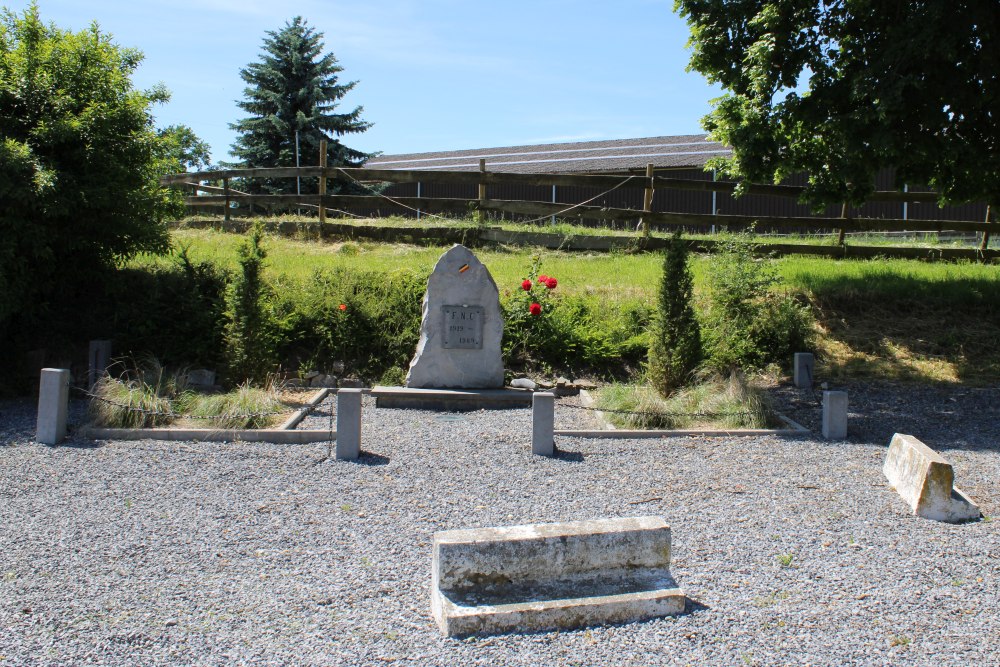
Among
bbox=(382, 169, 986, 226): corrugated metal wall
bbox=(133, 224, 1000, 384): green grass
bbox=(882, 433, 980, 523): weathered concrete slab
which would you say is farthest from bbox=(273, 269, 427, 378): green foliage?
bbox=(382, 169, 986, 226): corrugated metal wall

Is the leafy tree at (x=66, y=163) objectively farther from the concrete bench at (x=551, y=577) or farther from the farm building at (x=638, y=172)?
the farm building at (x=638, y=172)

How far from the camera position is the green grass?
1112 cm

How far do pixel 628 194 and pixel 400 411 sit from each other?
55.4 feet

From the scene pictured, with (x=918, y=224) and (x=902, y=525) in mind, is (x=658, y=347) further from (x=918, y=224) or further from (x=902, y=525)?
(x=918, y=224)

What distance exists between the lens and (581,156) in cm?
2812

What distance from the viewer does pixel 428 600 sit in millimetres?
4109

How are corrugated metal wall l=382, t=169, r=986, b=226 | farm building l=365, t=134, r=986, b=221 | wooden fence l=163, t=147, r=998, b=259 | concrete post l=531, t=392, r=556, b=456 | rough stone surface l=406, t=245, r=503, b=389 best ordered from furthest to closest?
farm building l=365, t=134, r=986, b=221 < corrugated metal wall l=382, t=169, r=986, b=226 < wooden fence l=163, t=147, r=998, b=259 < rough stone surface l=406, t=245, r=503, b=389 < concrete post l=531, t=392, r=556, b=456

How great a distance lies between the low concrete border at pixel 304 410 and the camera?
789cm

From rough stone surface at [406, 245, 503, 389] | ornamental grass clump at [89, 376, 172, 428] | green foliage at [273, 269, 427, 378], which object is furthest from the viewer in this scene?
green foliage at [273, 269, 427, 378]

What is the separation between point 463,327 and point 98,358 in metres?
4.32

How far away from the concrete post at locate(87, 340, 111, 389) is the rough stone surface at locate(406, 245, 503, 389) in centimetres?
357

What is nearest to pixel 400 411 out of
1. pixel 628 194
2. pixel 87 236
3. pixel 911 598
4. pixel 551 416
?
pixel 551 416

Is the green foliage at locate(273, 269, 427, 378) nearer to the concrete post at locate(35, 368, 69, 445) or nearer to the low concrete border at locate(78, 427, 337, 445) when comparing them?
the low concrete border at locate(78, 427, 337, 445)

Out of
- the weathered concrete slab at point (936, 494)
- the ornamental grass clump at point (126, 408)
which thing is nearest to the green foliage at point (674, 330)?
the weathered concrete slab at point (936, 494)
